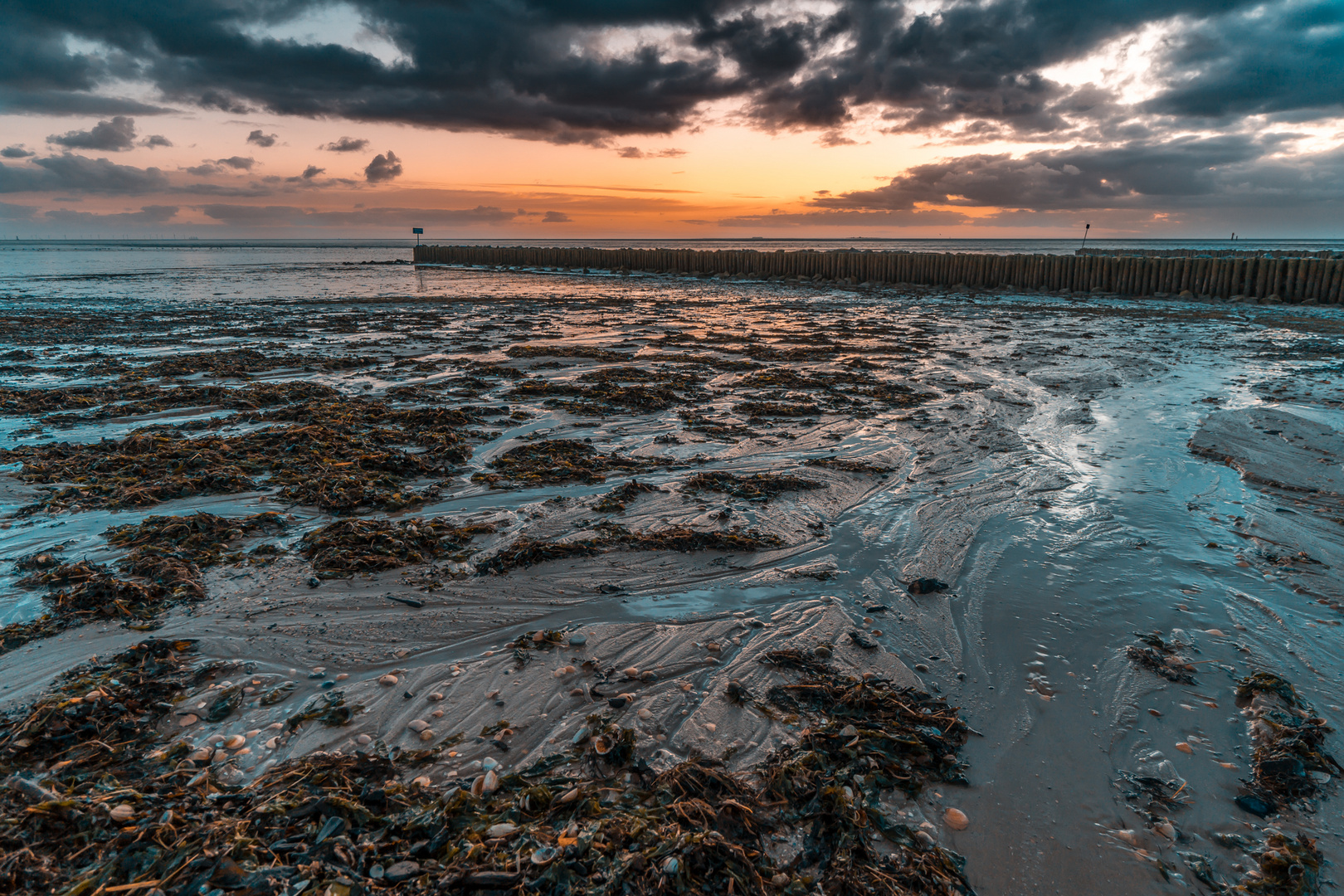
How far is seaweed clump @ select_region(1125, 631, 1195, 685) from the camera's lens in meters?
3.71

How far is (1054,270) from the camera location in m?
29.2

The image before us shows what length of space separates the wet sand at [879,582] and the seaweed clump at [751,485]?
113 mm

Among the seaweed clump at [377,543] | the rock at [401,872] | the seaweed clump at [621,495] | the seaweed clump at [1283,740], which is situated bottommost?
the rock at [401,872]

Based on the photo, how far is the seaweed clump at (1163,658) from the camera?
3.71 metres

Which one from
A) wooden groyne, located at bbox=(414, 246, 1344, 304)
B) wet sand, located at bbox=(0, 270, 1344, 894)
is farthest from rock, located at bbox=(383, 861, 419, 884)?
wooden groyne, located at bbox=(414, 246, 1344, 304)

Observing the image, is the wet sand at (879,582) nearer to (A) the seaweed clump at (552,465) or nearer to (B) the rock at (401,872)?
(A) the seaweed clump at (552,465)

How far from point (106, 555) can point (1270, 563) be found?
912 cm

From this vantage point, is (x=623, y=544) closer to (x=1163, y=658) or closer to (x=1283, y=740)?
(x=1163, y=658)

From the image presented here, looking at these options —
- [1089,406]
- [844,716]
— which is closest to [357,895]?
[844,716]

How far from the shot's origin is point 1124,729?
3314 mm

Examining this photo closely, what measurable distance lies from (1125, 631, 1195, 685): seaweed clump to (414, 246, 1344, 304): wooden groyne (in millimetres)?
27873

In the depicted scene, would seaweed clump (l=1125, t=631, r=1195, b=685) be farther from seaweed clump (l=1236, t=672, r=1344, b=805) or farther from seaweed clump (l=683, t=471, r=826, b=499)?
seaweed clump (l=683, t=471, r=826, b=499)

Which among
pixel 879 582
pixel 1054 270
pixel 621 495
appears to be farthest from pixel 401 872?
pixel 1054 270

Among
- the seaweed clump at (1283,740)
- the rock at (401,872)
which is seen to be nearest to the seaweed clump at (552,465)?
the rock at (401,872)
